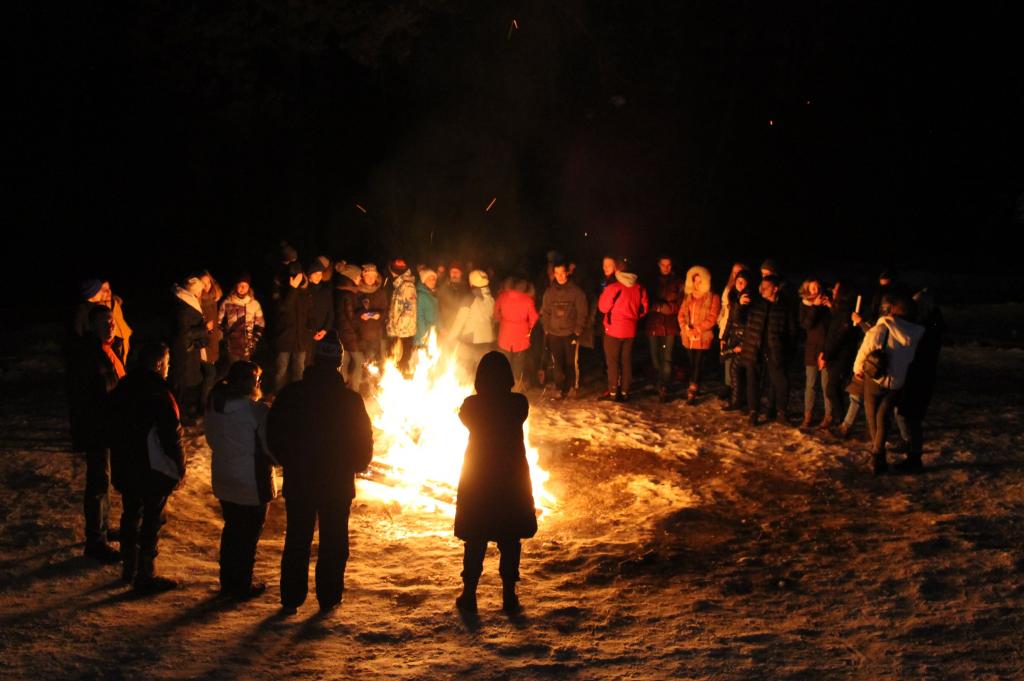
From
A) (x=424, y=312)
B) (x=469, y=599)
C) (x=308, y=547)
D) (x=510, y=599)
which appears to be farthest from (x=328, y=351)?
(x=424, y=312)

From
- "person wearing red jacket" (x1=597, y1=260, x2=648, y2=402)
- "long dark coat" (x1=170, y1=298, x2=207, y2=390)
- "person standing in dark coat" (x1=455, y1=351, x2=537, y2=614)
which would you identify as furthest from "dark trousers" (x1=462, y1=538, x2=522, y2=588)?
"person wearing red jacket" (x1=597, y1=260, x2=648, y2=402)

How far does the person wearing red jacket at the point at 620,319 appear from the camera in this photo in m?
12.8

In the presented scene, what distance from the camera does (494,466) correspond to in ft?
20.2

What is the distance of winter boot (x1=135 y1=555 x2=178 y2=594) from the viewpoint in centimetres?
641

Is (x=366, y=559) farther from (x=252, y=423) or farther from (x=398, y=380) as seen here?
(x=398, y=380)

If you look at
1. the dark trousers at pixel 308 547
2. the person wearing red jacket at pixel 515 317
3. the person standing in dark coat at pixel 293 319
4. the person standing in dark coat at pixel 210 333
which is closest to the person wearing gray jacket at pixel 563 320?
the person wearing red jacket at pixel 515 317

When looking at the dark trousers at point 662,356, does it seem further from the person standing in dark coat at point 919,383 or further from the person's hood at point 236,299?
the person's hood at point 236,299

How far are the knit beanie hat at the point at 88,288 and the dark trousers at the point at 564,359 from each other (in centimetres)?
652

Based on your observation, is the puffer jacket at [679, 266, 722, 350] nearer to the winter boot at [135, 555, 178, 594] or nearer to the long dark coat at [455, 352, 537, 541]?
the long dark coat at [455, 352, 537, 541]

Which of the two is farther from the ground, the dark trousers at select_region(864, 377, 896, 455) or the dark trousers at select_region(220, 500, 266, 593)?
the dark trousers at select_region(864, 377, 896, 455)

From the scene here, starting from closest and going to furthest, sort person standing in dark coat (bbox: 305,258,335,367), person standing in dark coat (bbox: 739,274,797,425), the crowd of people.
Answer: the crowd of people < person standing in dark coat (bbox: 739,274,797,425) < person standing in dark coat (bbox: 305,258,335,367)

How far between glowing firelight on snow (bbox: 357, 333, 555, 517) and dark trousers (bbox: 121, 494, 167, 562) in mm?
2904

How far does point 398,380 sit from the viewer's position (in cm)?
1135

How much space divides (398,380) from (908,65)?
24843 mm
